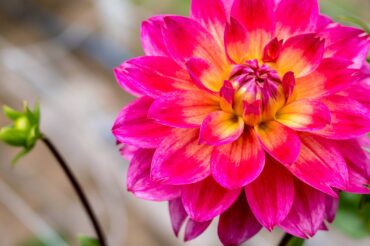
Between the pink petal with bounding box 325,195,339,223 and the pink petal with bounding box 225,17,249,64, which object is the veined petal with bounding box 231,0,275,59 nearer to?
the pink petal with bounding box 225,17,249,64

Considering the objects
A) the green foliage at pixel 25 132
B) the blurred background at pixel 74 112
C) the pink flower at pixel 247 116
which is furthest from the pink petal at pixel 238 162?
the blurred background at pixel 74 112

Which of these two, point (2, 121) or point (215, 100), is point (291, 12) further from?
point (2, 121)

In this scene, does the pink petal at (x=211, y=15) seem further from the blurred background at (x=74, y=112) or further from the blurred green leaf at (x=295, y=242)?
the blurred background at (x=74, y=112)

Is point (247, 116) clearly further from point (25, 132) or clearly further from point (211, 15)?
point (25, 132)

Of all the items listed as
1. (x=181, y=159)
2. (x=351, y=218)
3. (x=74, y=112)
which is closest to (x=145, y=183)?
(x=181, y=159)

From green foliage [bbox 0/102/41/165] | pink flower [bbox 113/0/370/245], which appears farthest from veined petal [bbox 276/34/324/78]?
green foliage [bbox 0/102/41/165]

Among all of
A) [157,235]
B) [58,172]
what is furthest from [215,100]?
[58,172]

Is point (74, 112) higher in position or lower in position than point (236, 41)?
lower
